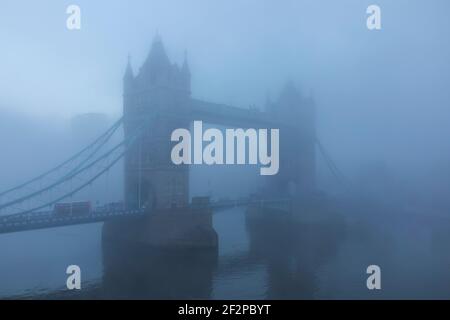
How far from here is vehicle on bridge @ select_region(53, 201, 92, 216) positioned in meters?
14.7

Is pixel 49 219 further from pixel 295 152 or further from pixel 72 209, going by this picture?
pixel 295 152

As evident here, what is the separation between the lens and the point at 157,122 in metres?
17.5

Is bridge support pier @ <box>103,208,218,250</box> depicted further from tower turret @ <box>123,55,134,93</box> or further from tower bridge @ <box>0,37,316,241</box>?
tower turret @ <box>123,55,134,93</box>

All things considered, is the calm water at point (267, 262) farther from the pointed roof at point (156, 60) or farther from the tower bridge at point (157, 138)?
the pointed roof at point (156, 60)

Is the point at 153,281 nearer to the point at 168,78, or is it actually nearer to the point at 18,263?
the point at 18,263

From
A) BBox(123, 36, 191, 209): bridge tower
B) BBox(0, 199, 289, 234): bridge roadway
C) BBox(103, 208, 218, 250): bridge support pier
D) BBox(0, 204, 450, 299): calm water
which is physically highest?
BBox(123, 36, 191, 209): bridge tower

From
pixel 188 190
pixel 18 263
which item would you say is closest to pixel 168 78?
pixel 188 190

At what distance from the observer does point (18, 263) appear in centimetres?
1472

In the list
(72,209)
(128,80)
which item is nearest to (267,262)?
(72,209)

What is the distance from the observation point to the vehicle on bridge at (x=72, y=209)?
14711 mm

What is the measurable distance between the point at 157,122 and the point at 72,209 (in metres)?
5.20

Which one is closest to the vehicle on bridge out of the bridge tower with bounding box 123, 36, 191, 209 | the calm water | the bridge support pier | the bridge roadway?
the bridge roadway

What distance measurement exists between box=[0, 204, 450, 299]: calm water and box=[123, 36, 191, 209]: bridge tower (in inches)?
110
